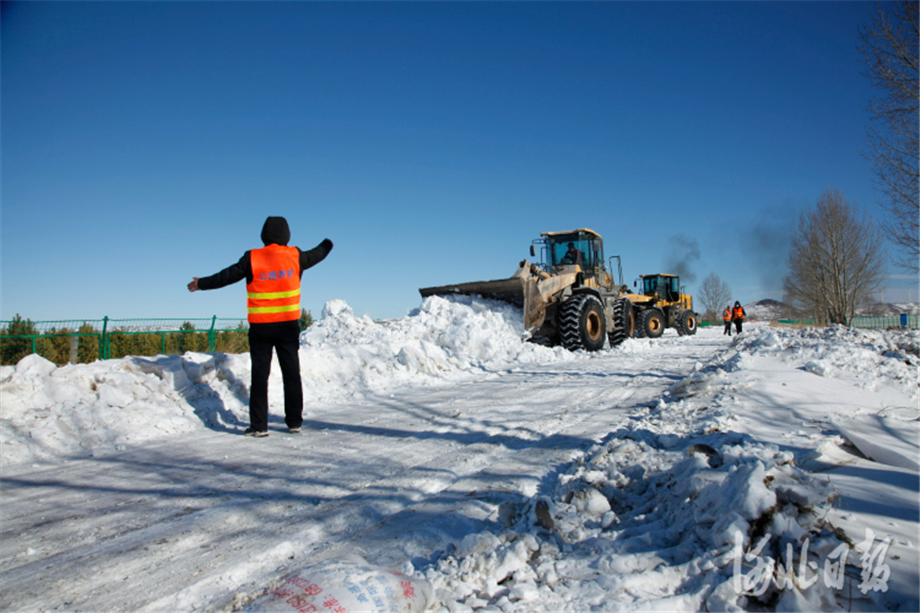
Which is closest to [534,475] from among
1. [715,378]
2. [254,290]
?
[254,290]

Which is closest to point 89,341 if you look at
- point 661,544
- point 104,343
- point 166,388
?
point 104,343

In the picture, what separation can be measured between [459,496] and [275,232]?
305 cm

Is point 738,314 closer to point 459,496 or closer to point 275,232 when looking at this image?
point 275,232

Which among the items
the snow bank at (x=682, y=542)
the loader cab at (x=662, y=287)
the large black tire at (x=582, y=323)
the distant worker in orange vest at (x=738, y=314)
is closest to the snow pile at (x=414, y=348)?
the large black tire at (x=582, y=323)

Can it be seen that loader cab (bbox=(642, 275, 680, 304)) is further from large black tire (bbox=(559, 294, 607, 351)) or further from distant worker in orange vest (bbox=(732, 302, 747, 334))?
large black tire (bbox=(559, 294, 607, 351))

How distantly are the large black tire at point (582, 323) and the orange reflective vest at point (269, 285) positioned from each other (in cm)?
783

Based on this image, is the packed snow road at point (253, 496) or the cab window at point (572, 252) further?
the cab window at point (572, 252)

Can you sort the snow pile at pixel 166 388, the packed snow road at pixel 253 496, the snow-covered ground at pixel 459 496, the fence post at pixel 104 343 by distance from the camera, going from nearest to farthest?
the snow-covered ground at pixel 459 496
the packed snow road at pixel 253 496
the snow pile at pixel 166 388
the fence post at pixel 104 343

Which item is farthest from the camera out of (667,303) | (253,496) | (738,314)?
(667,303)

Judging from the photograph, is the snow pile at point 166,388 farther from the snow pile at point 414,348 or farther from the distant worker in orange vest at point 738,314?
the distant worker in orange vest at point 738,314

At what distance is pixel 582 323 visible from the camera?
11.2 metres

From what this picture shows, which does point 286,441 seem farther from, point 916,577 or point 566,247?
point 566,247

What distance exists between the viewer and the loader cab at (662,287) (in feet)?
78.3

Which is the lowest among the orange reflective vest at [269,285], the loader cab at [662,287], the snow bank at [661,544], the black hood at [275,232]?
the snow bank at [661,544]
